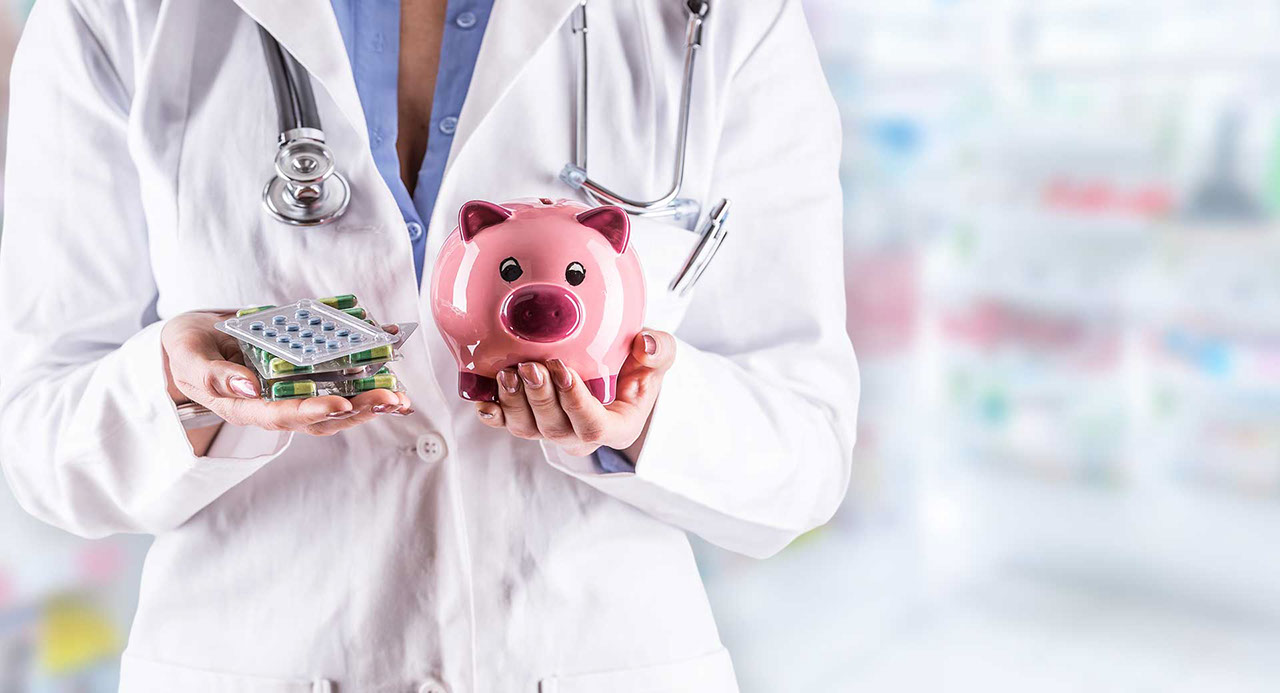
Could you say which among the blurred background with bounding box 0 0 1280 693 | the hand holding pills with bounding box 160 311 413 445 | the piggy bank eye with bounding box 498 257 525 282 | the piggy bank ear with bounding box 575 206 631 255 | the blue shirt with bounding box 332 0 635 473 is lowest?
the blurred background with bounding box 0 0 1280 693

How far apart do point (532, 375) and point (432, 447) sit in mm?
199

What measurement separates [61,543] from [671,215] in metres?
1.01

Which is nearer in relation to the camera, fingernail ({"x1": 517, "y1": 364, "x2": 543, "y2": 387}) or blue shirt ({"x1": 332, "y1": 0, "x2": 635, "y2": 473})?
fingernail ({"x1": 517, "y1": 364, "x2": 543, "y2": 387})

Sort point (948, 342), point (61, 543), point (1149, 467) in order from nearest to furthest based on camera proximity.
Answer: point (61, 543)
point (1149, 467)
point (948, 342)

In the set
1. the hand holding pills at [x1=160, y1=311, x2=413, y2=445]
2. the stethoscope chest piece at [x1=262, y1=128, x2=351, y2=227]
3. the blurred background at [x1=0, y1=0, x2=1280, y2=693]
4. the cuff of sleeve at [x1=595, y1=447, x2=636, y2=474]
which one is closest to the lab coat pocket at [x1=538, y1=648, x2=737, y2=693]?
the cuff of sleeve at [x1=595, y1=447, x2=636, y2=474]

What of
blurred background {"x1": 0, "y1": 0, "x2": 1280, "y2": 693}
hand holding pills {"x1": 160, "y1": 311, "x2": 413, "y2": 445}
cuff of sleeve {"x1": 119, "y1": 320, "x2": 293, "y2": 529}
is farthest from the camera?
blurred background {"x1": 0, "y1": 0, "x2": 1280, "y2": 693}

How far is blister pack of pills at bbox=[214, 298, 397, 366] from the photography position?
1.93 ft

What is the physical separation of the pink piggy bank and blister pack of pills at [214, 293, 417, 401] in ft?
0.16

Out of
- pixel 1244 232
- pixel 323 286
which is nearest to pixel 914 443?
pixel 1244 232

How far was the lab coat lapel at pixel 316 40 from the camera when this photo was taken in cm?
76

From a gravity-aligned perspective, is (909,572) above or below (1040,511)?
below

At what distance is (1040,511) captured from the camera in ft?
5.29

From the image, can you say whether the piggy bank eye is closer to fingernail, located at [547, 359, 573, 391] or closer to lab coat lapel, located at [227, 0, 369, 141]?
fingernail, located at [547, 359, 573, 391]

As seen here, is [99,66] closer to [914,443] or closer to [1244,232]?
[914,443]
